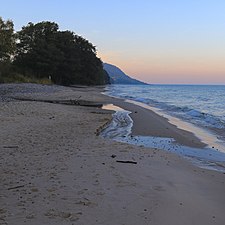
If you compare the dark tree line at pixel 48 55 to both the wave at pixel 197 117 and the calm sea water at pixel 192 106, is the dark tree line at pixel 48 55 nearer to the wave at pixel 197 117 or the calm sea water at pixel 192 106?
the calm sea water at pixel 192 106

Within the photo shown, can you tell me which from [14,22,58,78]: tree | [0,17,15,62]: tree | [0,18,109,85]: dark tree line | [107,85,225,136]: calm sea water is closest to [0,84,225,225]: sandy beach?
[107,85,225,136]: calm sea water

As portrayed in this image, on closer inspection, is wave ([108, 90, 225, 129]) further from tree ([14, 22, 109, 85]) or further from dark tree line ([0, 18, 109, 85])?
tree ([14, 22, 109, 85])

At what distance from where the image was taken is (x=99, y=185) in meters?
6.20

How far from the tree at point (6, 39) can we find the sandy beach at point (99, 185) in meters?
41.7

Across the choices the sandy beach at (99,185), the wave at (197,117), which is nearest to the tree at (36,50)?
the wave at (197,117)

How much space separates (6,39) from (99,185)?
48.2 meters

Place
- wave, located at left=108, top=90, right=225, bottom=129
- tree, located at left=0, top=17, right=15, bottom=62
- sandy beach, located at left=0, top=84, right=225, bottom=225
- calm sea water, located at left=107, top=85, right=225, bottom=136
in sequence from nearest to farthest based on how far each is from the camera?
sandy beach, located at left=0, top=84, right=225, bottom=225 < wave, located at left=108, top=90, right=225, bottom=129 < calm sea water, located at left=107, top=85, right=225, bottom=136 < tree, located at left=0, top=17, right=15, bottom=62

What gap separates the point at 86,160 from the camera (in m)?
8.04

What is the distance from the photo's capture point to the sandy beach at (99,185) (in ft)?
15.9

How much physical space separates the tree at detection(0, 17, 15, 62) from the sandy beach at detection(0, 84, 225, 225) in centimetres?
4168

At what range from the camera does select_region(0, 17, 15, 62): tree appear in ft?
162

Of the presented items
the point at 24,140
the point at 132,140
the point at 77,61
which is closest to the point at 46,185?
the point at 24,140

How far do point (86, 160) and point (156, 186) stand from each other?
2188mm

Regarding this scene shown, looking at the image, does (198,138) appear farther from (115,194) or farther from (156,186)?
(115,194)
